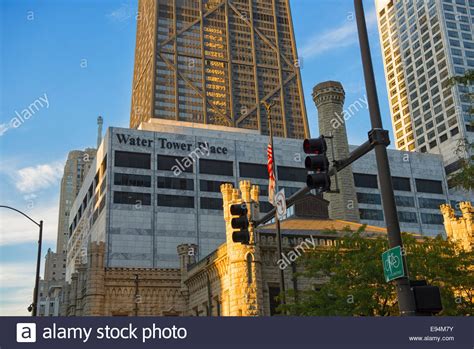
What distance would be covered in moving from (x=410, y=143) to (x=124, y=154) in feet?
360

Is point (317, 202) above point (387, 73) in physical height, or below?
below

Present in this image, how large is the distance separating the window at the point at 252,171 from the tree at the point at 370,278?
6933 centimetres

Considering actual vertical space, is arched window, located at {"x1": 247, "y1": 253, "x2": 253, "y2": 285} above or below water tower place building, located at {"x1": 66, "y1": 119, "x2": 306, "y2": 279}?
below

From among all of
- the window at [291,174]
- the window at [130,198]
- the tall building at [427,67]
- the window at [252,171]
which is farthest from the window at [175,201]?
the tall building at [427,67]

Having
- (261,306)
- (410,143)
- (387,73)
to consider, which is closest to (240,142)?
(261,306)

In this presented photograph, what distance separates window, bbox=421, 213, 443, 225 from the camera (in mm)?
110438

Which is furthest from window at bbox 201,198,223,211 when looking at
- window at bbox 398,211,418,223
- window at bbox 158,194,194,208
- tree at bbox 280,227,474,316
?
tree at bbox 280,227,474,316

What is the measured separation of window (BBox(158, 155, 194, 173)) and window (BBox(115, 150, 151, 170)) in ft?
7.51

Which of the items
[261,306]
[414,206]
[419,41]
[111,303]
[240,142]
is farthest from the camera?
[419,41]

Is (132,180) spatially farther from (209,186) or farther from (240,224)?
(240,224)

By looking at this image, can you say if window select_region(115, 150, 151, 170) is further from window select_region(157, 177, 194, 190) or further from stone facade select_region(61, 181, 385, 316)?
stone facade select_region(61, 181, 385, 316)

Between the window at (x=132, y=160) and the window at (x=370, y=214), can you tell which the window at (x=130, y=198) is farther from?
the window at (x=370, y=214)

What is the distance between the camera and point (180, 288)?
45.5 metres

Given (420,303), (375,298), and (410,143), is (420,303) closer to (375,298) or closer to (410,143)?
(375,298)
